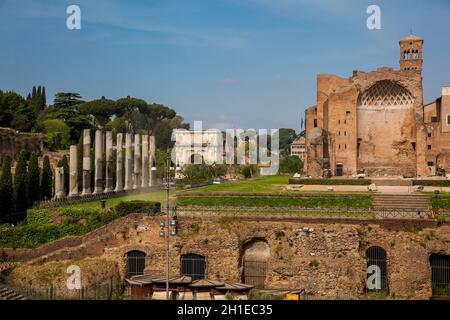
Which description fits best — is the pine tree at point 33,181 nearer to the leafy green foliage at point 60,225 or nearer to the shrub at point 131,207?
the leafy green foliage at point 60,225

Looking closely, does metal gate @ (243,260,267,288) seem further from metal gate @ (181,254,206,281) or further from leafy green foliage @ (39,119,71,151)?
leafy green foliage @ (39,119,71,151)

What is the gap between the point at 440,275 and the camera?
3269cm

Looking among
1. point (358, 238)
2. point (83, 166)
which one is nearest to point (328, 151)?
point (83, 166)

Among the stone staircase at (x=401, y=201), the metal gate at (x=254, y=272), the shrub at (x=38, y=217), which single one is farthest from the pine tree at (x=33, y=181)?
the stone staircase at (x=401, y=201)

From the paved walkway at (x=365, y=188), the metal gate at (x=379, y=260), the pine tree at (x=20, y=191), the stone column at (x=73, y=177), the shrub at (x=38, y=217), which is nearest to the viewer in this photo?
the metal gate at (x=379, y=260)

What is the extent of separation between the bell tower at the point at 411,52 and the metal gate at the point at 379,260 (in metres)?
34.2

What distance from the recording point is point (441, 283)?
32438mm

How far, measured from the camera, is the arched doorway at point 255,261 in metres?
34.7

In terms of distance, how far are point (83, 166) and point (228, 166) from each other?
39972 millimetres

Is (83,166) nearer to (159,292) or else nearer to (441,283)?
(159,292)

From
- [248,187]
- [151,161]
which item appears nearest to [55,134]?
[151,161]

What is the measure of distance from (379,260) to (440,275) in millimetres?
3219

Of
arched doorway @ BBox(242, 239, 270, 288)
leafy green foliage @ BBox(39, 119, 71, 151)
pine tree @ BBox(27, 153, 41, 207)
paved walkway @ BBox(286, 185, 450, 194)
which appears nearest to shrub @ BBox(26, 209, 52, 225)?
pine tree @ BBox(27, 153, 41, 207)

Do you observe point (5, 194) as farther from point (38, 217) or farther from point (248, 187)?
point (248, 187)
